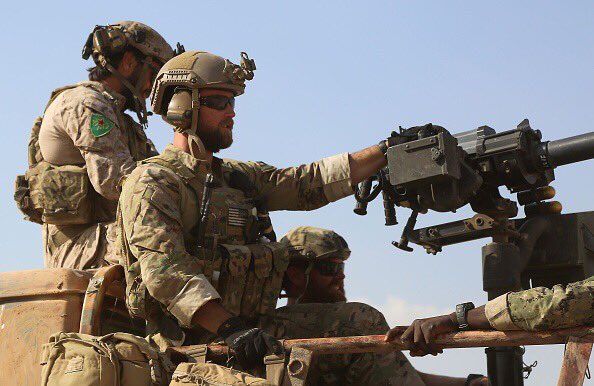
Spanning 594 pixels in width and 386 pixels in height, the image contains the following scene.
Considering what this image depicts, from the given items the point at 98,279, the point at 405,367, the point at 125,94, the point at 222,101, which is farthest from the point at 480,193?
the point at 125,94

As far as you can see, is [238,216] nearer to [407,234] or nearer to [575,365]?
[407,234]

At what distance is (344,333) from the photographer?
740 cm

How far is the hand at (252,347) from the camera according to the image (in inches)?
249

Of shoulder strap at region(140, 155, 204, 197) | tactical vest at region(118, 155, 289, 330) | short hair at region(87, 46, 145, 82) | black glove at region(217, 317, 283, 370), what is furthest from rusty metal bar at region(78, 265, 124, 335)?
short hair at region(87, 46, 145, 82)

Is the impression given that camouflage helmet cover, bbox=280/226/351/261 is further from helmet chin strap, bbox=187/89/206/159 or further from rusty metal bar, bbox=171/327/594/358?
rusty metal bar, bbox=171/327/594/358

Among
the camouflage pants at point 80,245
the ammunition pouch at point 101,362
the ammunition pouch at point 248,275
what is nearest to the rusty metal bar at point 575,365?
the ammunition pouch at point 101,362

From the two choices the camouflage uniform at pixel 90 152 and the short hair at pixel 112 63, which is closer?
the camouflage uniform at pixel 90 152

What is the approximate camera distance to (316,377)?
24.1 ft

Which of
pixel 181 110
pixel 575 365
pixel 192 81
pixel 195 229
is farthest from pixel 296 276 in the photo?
pixel 575 365

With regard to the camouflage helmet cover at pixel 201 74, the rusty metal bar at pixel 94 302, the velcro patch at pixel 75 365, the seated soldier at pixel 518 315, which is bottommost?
the velcro patch at pixel 75 365

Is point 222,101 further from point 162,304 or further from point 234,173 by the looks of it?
point 162,304

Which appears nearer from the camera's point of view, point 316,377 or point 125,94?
point 316,377

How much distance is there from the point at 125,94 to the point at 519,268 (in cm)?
360

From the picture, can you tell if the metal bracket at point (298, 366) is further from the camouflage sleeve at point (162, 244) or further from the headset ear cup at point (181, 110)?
the headset ear cup at point (181, 110)
